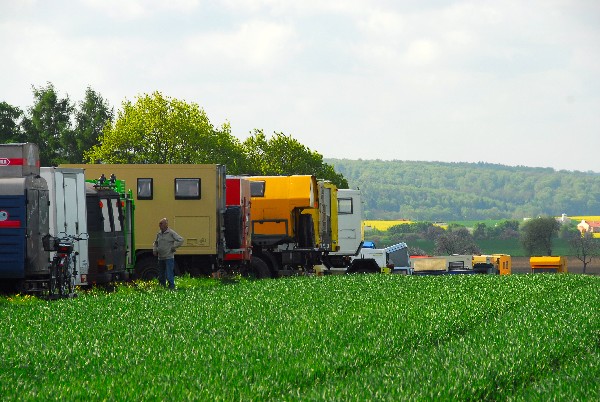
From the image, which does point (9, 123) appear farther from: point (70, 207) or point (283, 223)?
point (70, 207)

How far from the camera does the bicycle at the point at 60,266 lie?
82.5 ft

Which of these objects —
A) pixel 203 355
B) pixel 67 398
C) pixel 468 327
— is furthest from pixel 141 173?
pixel 67 398

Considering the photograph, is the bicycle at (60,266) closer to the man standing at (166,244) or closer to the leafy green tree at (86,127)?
the man standing at (166,244)

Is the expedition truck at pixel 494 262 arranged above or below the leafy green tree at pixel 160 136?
below

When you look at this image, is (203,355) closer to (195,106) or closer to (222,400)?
(222,400)

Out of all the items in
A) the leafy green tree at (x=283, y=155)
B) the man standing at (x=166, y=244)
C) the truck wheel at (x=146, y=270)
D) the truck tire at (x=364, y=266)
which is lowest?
the truck tire at (x=364, y=266)

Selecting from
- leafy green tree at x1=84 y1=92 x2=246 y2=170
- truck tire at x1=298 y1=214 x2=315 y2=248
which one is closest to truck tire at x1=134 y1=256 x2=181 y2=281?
truck tire at x1=298 y1=214 x2=315 y2=248

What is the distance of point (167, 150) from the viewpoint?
8381cm

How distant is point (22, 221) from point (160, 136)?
2337 inches

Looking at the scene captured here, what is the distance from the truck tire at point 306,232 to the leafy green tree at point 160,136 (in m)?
43.2

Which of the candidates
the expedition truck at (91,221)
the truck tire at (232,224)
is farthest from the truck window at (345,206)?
the expedition truck at (91,221)

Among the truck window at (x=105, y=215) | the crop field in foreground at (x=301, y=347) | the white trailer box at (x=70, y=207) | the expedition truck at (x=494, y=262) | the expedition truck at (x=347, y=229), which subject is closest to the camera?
the crop field in foreground at (x=301, y=347)

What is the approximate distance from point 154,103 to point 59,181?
191ft

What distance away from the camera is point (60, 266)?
2527 cm
